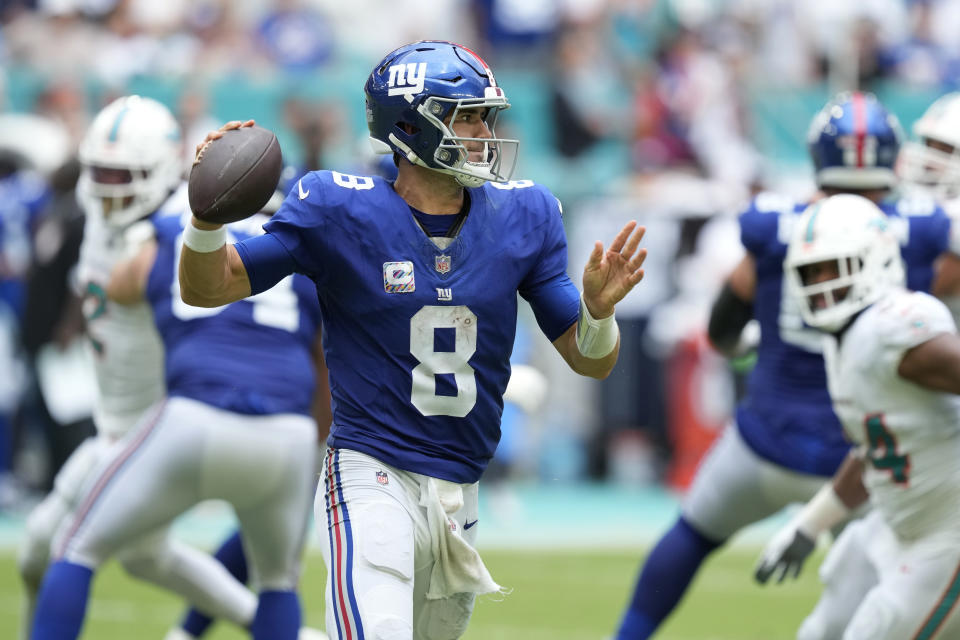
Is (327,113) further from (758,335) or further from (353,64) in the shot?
(758,335)

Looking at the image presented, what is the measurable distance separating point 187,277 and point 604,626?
377 cm

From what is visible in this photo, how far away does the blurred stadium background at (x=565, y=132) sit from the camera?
33.5 feet

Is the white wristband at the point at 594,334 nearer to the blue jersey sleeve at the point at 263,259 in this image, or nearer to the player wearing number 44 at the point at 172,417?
the blue jersey sleeve at the point at 263,259

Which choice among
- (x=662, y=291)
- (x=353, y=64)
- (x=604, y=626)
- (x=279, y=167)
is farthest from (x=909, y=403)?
(x=353, y=64)

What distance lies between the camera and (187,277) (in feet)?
12.2

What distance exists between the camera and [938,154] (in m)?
6.10

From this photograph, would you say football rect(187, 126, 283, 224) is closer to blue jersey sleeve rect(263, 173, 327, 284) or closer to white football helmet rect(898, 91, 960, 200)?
blue jersey sleeve rect(263, 173, 327, 284)

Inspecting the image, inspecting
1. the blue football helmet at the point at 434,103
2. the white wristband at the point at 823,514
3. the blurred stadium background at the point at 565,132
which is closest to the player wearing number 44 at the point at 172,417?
the blue football helmet at the point at 434,103

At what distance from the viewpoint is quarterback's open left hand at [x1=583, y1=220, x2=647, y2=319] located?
3711 millimetres

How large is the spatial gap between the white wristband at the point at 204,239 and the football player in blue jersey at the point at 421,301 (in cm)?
1

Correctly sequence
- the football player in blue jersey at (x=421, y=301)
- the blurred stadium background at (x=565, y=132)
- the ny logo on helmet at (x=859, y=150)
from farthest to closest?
the blurred stadium background at (x=565, y=132) < the ny logo on helmet at (x=859, y=150) < the football player in blue jersey at (x=421, y=301)

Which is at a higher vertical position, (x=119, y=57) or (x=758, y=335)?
(x=119, y=57)

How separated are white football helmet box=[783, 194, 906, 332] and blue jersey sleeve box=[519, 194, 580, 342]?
1000 millimetres

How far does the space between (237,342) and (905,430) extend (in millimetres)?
2145
